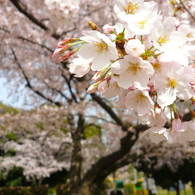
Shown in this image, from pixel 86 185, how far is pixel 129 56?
6862mm

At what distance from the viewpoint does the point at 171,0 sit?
2.06 meters

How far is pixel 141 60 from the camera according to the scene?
866 mm

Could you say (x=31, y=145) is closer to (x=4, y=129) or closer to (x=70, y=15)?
(x=4, y=129)

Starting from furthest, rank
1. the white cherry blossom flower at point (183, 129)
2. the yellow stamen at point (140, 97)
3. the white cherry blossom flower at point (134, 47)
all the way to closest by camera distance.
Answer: the white cherry blossom flower at point (183, 129) < the yellow stamen at point (140, 97) < the white cherry blossom flower at point (134, 47)

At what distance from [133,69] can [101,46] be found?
16 centimetres

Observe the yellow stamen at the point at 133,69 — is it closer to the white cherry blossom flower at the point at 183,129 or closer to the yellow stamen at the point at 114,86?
the yellow stamen at the point at 114,86

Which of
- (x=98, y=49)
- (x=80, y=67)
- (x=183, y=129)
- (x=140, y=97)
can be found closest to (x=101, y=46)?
(x=98, y=49)

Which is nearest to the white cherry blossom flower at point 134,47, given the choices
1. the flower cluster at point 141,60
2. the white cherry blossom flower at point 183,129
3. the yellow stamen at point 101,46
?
the flower cluster at point 141,60

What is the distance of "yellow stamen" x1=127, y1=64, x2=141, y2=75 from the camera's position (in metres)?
0.88

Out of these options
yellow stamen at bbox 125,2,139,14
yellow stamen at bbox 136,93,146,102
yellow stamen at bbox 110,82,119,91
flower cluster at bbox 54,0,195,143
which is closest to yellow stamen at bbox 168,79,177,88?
flower cluster at bbox 54,0,195,143

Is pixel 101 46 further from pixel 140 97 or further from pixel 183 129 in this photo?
pixel 183 129

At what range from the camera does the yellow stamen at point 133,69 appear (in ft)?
2.89

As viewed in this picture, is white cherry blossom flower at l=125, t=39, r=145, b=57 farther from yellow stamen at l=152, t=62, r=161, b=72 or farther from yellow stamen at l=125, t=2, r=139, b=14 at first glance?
yellow stamen at l=125, t=2, r=139, b=14

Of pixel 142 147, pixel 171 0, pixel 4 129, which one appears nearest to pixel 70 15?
pixel 171 0
